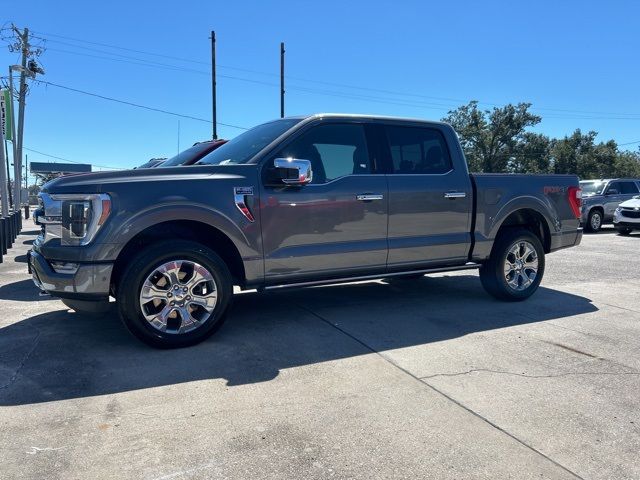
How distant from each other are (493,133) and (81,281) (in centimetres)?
5396

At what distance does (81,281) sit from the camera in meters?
4.03

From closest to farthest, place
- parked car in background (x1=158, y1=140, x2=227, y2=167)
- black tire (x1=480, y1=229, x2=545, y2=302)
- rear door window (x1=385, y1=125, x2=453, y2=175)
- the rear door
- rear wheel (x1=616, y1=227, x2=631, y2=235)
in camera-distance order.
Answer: the rear door, rear door window (x1=385, y1=125, x2=453, y2=175), black tire (x1=480, y1=229, x2=545, y2=302), parked car in background (x1=158, y1=140, x2=227, y2=167), rear wheel (x1=616, y1=227, x2=631, y2=235)

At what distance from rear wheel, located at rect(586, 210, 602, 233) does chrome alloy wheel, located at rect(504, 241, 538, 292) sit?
13387 mm

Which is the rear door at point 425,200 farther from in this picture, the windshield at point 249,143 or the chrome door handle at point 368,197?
the windshield at point 249,143

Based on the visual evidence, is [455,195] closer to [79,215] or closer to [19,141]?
[79,215]

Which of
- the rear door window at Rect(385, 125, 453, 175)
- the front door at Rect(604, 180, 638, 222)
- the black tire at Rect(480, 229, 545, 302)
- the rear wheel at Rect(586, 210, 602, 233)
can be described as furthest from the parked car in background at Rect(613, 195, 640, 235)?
the rear door window at Rect(385, 125, 453, 175)

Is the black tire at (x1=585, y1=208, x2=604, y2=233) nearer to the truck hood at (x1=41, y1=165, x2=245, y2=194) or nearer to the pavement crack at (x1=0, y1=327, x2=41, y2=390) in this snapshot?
the truck hood at (x1=41, y1=165, x2=245, y2=194)

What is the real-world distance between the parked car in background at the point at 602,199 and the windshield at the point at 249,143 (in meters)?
15.7

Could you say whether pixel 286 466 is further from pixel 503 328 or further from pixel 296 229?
pixel 503 328

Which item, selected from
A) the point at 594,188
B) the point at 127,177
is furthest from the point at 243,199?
the point at 594,188

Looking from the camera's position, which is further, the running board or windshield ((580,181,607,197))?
windshield ((580,181,607,197))

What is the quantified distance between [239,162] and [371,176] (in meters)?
1.33

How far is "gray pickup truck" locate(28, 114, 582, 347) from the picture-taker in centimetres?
410

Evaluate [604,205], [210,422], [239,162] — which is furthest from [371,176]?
[604,205]
